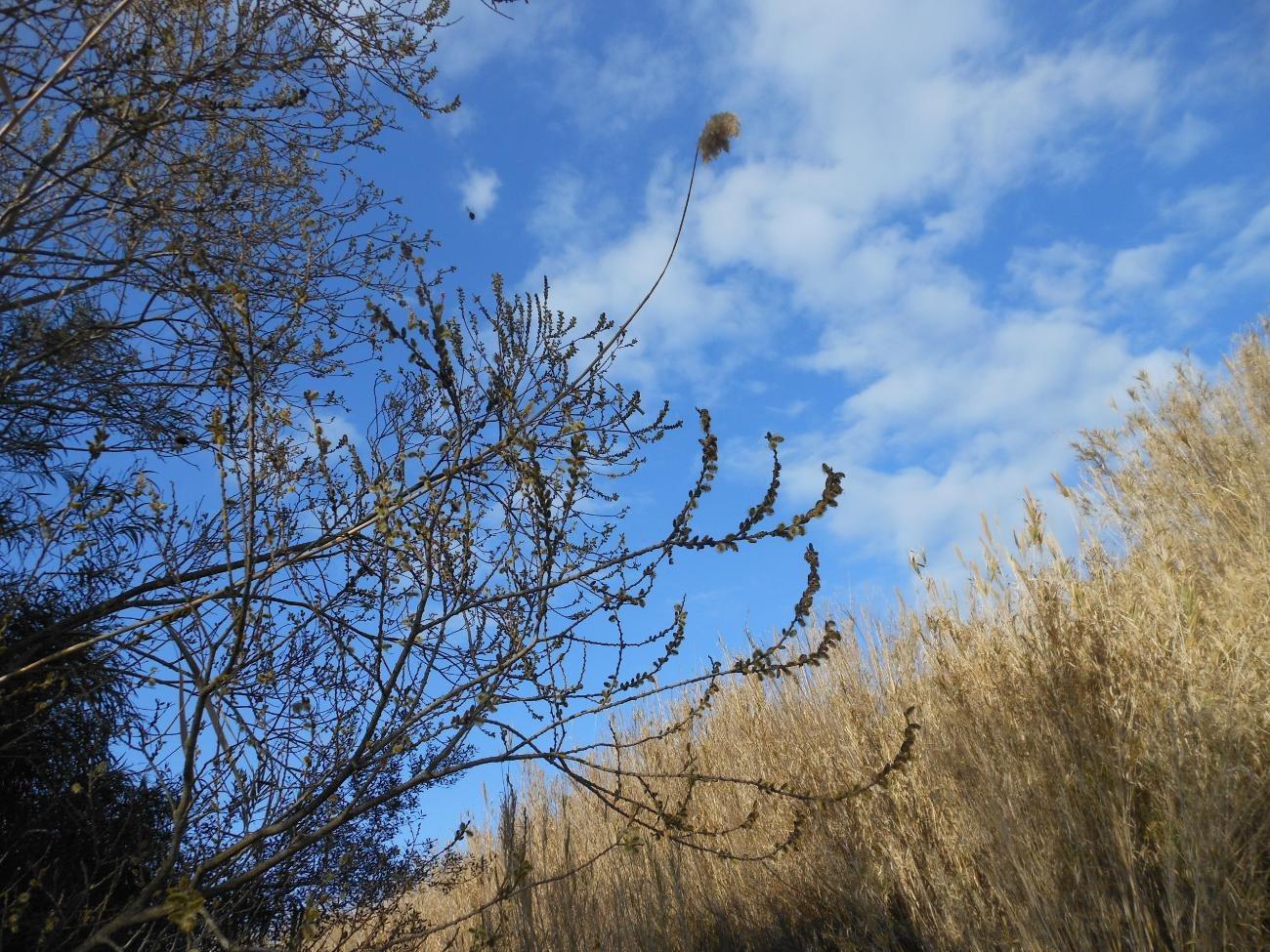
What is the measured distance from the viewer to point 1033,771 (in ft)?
11.0

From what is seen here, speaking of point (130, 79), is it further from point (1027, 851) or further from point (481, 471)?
point (1027, 851)

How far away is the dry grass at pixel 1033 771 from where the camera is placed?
2.93 metres

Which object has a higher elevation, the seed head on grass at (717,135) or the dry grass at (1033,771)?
the seed head on grass at (717,135)

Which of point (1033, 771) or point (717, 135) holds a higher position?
point (717, 135)

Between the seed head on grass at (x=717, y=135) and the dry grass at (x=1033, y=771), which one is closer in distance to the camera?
the seed head on grass at (x=717, y=135)

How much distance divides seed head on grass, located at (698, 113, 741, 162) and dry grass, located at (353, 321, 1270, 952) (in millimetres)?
1953

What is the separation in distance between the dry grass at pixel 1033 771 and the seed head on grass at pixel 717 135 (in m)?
1.95

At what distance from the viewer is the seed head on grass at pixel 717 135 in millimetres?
2508

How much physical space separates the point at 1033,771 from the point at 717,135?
2676 mm

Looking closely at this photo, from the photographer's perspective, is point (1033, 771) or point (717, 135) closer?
point (717, 135)

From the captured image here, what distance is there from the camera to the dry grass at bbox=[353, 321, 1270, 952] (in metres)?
2.93

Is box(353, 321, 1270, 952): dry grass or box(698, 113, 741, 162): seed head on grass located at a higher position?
box(698, 113, 741, 162): seed head on grass

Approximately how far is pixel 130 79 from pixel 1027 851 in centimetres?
416

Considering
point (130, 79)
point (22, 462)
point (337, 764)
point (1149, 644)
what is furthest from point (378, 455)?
point (1149, 644)
